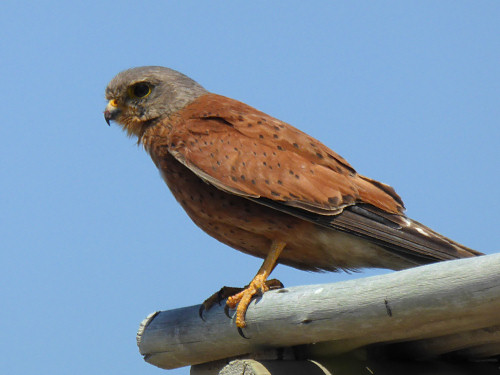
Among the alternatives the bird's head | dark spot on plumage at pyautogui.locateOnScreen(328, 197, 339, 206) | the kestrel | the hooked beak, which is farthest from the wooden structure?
the hooked beak

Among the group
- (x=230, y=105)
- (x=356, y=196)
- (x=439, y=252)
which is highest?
(x=230, y=105)

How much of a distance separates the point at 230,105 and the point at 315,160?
2.18 ft

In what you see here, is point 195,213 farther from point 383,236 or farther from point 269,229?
point 383,236

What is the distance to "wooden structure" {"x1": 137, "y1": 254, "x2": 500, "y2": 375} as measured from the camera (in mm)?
2469

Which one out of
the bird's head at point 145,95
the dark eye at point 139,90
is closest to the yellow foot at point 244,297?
the bird's head at point 145,95

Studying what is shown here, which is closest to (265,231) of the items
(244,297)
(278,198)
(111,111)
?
(278,198)

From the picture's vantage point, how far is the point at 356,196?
145 inches

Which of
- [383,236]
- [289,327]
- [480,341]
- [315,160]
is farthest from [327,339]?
[315,160]

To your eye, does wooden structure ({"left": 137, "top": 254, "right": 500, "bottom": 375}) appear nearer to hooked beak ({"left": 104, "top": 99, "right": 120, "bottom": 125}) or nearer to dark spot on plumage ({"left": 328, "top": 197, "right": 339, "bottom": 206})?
dark spot on plumage ({"left": 328, "top": 197, "right": 339, "bottom": 206})

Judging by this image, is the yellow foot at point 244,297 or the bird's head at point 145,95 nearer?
the yellow foot at point 244,297

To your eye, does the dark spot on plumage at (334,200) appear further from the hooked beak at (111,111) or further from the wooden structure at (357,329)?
the hooked beak at (111,111)

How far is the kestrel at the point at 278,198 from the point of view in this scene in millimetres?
3527

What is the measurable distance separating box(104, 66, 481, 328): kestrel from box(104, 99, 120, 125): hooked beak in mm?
483

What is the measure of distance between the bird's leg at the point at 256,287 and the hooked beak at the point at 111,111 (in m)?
1.51
